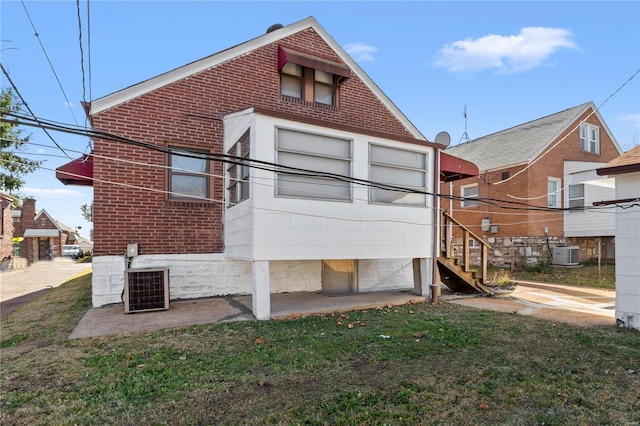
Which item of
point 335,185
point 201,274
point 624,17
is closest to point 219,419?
point 335,185

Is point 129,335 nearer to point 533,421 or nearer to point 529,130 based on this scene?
point 533,421

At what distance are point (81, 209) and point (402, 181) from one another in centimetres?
5111

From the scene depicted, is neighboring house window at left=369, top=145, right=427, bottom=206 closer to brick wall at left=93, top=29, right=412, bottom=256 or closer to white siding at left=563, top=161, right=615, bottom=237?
brick wall at left=93, top=29, right=412, bottom=256

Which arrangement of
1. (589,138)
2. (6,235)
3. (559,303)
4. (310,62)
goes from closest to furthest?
(559,303)
(310,62)
(589,138)
(6,235)

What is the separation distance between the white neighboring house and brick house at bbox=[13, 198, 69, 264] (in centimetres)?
4341

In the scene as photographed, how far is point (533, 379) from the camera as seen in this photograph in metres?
4.03

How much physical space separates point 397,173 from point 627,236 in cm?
425

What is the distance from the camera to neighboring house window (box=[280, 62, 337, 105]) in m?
9.92

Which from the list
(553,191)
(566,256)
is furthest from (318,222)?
(553,191)

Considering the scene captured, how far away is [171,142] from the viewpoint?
27.7 feet

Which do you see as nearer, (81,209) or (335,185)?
(335,185)

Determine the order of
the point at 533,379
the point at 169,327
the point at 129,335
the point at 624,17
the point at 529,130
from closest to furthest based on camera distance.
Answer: the point at 533,379 < the point at 129,335 < the point at 169,327 < the point at 624,17 < the point at 529,130

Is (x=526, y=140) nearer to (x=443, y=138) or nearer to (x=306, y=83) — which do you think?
(x=443, y=138)

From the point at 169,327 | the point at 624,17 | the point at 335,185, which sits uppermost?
the point at 624,17
